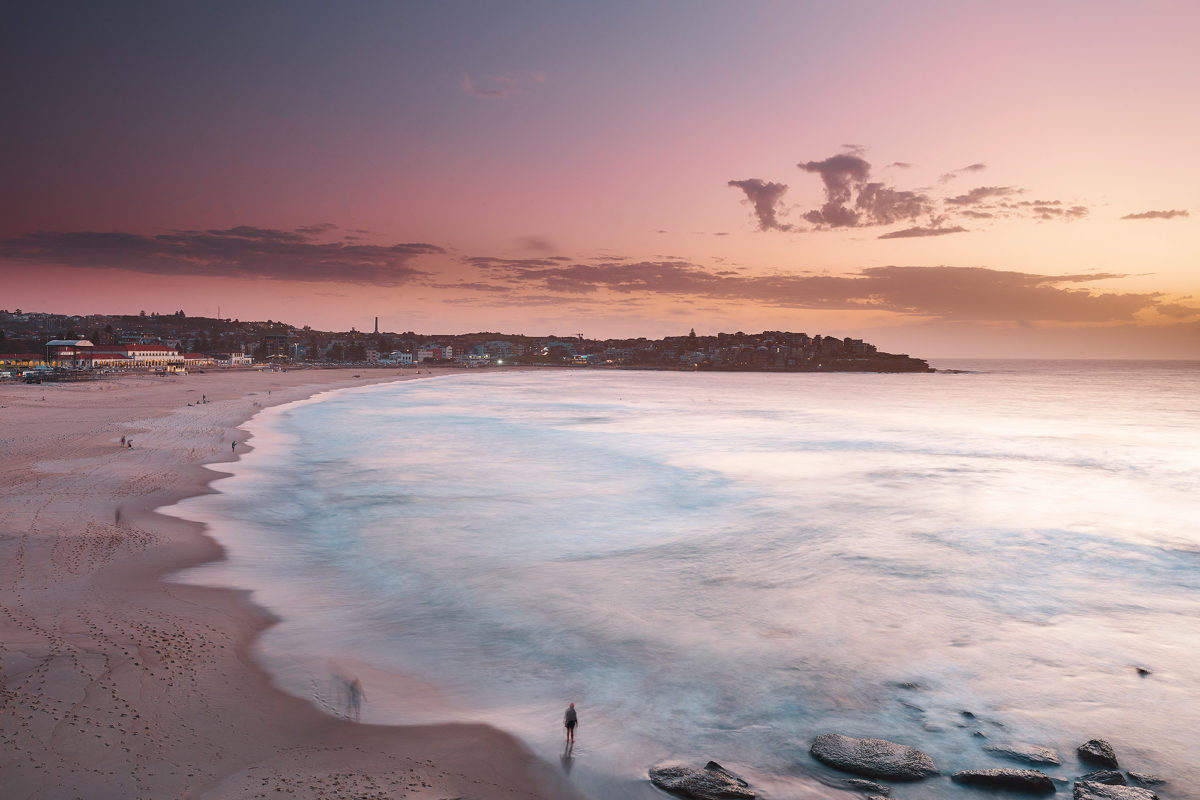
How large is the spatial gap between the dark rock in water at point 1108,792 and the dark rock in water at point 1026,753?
562 millimetres

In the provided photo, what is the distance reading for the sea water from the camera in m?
9.27

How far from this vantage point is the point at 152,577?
13219 millimetres

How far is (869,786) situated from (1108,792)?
2.75m

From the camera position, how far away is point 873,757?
824cm

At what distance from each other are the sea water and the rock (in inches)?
13.5

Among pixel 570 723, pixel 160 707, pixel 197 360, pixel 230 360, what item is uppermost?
pixel 230 360

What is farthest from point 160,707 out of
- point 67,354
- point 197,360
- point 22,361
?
point 197,360

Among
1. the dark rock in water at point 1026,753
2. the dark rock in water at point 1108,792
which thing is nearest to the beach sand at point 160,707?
the dark rock in water at point 1026,753

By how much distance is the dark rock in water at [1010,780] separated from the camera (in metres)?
7.75

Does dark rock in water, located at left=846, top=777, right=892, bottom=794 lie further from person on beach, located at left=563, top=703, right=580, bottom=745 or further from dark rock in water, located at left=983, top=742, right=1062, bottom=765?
person on beach, located at left=563, top=703, right=580, bottom=745

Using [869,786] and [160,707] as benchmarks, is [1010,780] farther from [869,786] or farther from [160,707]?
[160,707]

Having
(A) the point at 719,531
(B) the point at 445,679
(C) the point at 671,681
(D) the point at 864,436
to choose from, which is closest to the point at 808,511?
(A) the point at 719,531

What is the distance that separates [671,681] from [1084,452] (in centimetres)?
4257

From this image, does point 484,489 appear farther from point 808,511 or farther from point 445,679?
point 445,679
